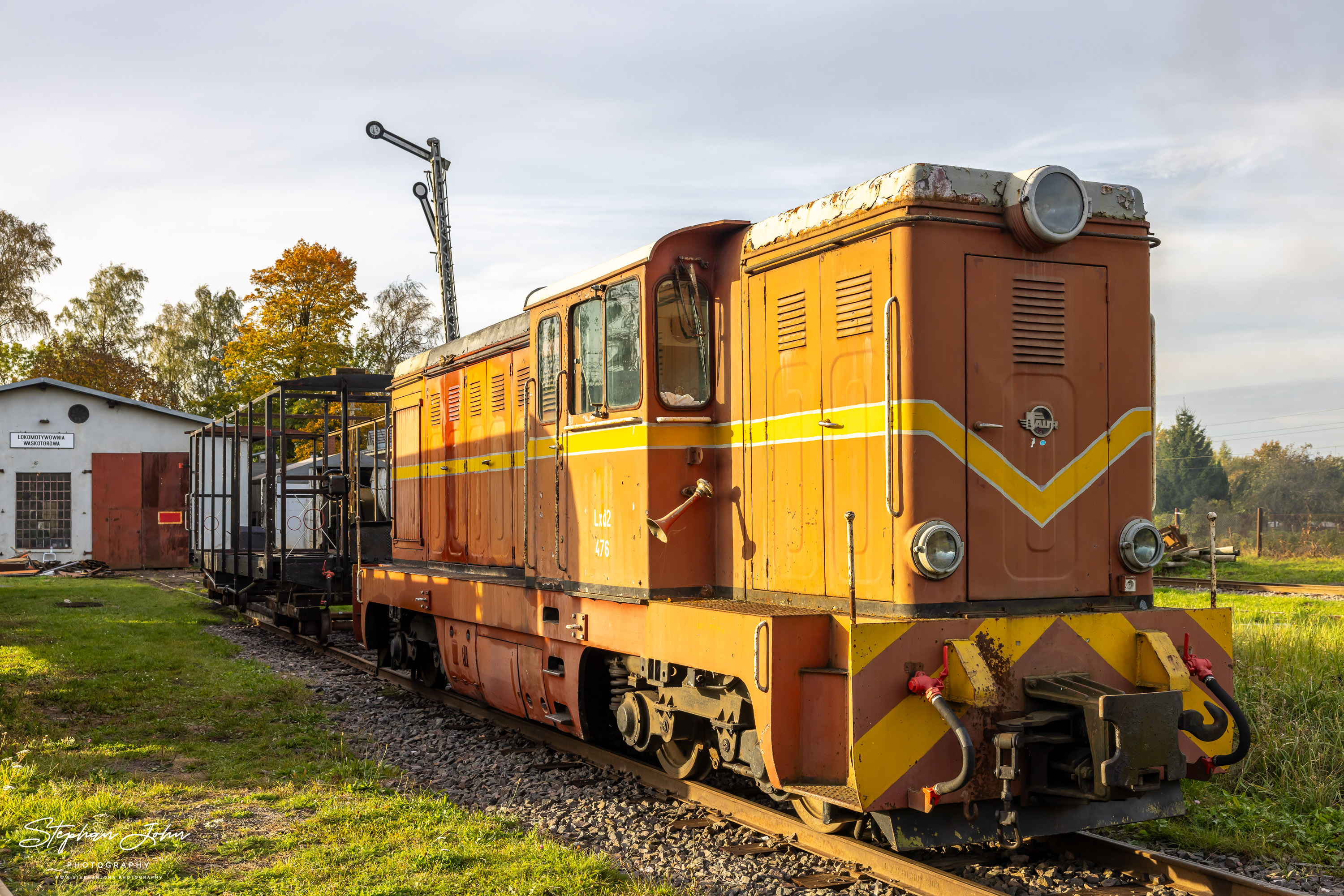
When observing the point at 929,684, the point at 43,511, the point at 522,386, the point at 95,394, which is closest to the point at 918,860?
the point at 929,684

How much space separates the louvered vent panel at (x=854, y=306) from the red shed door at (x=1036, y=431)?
482 mm

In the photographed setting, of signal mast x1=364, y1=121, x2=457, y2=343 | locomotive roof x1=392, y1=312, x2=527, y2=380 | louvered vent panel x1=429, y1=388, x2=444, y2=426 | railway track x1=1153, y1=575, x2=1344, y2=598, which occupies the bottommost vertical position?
railway track x1=1153, y1=575, x2=1344, y2=598

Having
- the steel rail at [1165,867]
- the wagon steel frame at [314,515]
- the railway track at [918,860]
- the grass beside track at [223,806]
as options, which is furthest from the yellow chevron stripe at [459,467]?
the steel rail at [1165,867]

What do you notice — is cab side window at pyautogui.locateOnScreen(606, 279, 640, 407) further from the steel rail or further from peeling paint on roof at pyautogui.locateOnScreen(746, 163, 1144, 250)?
the steel rail

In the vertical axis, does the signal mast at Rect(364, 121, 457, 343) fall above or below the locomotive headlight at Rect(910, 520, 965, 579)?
above

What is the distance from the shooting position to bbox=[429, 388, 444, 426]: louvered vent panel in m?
10.3

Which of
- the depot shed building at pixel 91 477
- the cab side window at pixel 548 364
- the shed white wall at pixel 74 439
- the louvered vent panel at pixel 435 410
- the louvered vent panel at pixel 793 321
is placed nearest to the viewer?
the louvered vent panel at pixel 793 321

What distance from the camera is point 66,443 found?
2947cm

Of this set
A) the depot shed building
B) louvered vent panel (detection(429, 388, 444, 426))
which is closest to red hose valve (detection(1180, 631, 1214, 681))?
louvered vent panel (detection(429, 388, 444, 426))

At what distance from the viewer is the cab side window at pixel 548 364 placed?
725cm

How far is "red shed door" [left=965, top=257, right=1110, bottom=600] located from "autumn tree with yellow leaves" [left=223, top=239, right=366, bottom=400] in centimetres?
3012

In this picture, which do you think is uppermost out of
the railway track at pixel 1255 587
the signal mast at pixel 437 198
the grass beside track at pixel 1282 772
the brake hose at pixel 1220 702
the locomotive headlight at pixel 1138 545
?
the signal mast at pixel 437 198

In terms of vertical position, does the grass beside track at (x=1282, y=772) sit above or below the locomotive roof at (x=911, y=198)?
below

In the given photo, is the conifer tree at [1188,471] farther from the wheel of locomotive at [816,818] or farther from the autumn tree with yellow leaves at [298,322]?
the wheel of locomotive at [816,818]
